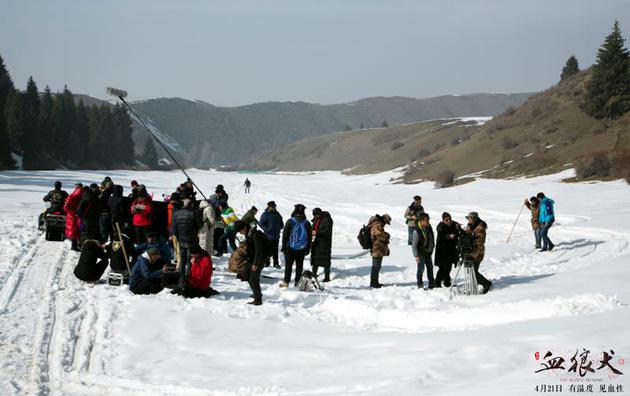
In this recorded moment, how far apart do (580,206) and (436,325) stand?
22403mm

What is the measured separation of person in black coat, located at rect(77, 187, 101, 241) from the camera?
1362cm

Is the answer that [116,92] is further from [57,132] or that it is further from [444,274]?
[57,132]

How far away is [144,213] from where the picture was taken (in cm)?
1309

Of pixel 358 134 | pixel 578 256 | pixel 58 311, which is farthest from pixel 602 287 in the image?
pixel 358 134

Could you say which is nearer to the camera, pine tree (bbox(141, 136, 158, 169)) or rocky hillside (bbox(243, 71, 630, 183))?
rocky hillside (bbox(243, 71, 630, 183))

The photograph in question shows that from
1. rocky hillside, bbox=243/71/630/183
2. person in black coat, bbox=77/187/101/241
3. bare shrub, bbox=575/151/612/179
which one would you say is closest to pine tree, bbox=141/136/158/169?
rocky hillside, bbox=243/71/630/183

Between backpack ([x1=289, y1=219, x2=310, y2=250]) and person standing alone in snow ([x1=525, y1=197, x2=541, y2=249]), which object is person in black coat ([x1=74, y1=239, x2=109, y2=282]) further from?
person standing alone in snow ([x1=525, y1=197, x2=541, y2=249])

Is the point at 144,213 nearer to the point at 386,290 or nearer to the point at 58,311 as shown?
the point at 58,311

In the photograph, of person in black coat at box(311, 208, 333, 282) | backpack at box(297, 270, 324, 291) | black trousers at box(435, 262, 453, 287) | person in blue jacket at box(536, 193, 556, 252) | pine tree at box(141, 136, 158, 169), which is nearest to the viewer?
backpack at box(297, 270, 324, 291)

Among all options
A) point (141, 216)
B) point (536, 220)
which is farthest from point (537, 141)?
point (141, 216)

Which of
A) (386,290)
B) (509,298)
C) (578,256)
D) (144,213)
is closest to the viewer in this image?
(509,298)

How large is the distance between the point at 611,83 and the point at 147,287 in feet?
172

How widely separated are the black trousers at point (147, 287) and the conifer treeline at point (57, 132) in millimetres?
62625

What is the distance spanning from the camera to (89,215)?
13648 millimetres
